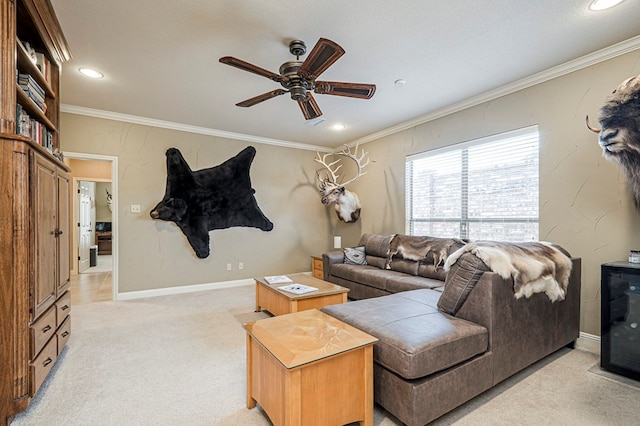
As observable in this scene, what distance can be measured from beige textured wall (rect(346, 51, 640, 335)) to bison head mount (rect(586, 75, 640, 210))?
182 millimetres

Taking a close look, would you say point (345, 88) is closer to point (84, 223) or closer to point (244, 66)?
point (244, 66)

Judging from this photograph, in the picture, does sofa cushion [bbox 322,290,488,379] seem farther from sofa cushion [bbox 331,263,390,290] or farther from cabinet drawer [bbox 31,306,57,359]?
cabinet drawer [bbox 31,306,57,359]

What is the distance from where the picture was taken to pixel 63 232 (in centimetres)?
252

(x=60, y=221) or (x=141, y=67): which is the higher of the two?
(x=141, y=67)

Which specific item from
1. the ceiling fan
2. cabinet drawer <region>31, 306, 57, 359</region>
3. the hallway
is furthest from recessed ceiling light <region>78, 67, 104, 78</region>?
the hallway

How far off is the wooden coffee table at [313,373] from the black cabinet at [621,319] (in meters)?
2.02

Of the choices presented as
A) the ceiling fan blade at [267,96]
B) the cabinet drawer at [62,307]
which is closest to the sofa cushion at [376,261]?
the ceiling fan blade at [267,96]

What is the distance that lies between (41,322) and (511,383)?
3.22 meters

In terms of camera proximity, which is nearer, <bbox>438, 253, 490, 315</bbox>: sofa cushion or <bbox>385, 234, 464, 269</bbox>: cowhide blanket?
<bbox>438, 253, 490, 315</bbox>: sofa cushion

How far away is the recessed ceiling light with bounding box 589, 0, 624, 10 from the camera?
202cm

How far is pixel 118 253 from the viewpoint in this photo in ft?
14.0

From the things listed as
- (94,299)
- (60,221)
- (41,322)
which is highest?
(60,221)

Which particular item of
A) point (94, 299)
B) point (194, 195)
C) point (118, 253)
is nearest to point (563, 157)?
point (194, 195)

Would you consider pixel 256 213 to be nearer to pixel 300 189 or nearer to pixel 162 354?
pixel 300 189
